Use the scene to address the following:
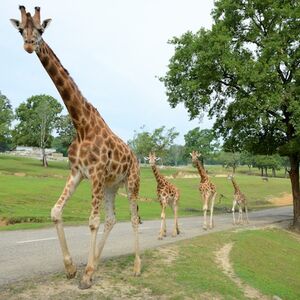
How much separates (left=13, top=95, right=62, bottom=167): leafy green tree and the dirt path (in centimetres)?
5933

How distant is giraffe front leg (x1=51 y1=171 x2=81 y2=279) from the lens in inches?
328

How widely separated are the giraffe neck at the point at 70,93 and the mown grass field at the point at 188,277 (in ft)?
10.8

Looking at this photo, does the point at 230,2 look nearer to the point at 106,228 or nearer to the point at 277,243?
the point at 277,243

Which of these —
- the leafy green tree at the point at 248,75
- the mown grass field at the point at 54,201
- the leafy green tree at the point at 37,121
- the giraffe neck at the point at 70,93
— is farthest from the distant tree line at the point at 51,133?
the giraffe neck at the point at 70,93

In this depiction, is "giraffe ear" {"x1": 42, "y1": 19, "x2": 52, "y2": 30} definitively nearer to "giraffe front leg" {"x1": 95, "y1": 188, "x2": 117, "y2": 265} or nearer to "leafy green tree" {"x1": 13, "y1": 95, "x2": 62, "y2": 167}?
"giraffe front leg" {"x1": 95, "y1": 188, "x2": 117, "y2": 265}

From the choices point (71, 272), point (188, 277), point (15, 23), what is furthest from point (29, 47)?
point (188, 277)

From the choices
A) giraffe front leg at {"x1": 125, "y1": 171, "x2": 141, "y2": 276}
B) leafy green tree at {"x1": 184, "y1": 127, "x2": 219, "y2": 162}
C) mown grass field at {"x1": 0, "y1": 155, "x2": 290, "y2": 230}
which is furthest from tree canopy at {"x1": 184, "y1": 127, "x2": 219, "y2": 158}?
giraffe front leg at {"x1": 125, "y1": 171, "x2": 141, "y2": 276}

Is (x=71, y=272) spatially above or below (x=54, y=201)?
above

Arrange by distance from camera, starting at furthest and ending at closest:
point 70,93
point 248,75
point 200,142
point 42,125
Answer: point 200,142
point 42,125
point 248,75
point 70,93

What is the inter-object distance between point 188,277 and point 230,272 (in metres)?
2.17

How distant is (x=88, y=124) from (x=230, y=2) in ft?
63.6

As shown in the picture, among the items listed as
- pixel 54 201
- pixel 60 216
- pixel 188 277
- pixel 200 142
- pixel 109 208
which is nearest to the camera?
pixel 60 216

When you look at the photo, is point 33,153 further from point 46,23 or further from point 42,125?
point 46,23

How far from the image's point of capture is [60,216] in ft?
27.5
